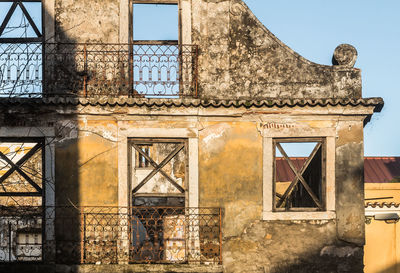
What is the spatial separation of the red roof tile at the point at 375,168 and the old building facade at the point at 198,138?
9.62 meters

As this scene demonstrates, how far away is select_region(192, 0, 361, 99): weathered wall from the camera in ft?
37.5

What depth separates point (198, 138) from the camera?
36.6ft

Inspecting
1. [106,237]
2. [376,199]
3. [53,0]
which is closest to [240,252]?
[106,237]

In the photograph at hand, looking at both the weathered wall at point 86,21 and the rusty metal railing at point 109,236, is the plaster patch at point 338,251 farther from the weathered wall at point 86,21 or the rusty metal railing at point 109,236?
the weathered wall at point 86,21

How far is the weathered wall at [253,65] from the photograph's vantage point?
37.5 ft

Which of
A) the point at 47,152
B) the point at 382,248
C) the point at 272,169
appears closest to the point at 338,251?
the point at 272,169

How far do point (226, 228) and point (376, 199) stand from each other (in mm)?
7673

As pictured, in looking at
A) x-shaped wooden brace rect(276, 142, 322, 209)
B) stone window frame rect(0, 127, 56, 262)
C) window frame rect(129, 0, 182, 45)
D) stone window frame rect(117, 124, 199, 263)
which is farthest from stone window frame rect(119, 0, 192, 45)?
x-shaped wooden brace rect(276, 142, 322, 209)

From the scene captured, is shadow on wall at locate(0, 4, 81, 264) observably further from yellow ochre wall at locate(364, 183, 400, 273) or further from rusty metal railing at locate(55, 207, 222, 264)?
yellow ochre wall at locate(364, 183, 400, 273)

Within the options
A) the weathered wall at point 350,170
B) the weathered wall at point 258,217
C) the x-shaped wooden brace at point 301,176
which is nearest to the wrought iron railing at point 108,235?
the weathered wall at point 258,217

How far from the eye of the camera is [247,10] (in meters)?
11.6

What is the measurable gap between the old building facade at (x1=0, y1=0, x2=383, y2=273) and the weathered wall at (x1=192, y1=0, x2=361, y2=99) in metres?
0.02

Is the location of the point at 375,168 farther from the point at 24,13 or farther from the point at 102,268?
the point at 24,13

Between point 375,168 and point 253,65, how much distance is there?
1332 cm
